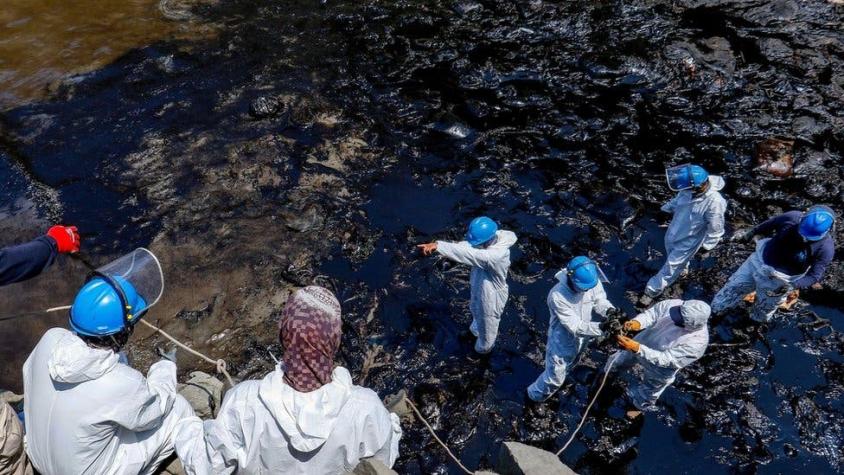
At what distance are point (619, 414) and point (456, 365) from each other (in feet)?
6.58

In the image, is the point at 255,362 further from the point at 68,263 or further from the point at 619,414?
the point at 619,414

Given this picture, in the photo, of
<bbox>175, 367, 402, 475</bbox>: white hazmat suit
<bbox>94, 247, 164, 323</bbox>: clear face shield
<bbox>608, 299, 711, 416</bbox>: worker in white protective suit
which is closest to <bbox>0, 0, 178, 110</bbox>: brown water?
<bbox>94, 247, 164, 323</bbox>: clear face shield

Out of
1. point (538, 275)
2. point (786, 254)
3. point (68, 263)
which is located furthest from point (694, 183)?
point (68, 263)

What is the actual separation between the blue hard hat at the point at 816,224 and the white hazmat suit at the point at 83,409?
21.7 ft

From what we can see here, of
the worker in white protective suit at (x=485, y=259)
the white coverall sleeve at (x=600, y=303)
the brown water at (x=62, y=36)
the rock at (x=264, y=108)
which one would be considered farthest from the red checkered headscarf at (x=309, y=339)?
the brown water at (x=62, y=36)

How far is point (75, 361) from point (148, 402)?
0.59 m

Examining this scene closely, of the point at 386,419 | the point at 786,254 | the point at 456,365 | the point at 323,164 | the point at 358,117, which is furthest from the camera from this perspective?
the point at 358,117

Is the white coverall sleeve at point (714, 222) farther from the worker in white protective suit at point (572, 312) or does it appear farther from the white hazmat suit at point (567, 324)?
the white hazmat suit at point (567, 324)

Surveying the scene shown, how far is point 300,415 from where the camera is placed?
322 centimetres

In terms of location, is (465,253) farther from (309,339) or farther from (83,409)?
(83,409)

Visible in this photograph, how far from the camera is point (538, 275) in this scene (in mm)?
8055

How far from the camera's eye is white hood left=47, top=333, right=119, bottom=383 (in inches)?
137

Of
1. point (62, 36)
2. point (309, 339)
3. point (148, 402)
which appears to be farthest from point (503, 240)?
point (62, 36)

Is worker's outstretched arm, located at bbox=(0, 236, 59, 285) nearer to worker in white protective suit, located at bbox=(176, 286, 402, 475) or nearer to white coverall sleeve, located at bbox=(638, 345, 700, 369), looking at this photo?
worker in white protective suit, located at bbox=(176, 286, 402, 475)
